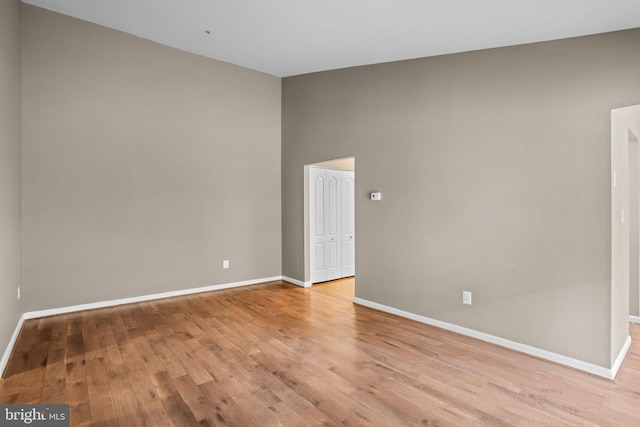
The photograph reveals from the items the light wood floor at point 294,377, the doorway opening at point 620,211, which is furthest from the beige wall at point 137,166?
the doorway opening at point 620,211

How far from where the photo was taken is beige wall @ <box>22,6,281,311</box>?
13.9 feet

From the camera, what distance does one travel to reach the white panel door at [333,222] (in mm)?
6258

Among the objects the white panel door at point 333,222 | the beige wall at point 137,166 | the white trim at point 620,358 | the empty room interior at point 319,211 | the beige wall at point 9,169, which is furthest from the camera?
the white panel door at point 333,222

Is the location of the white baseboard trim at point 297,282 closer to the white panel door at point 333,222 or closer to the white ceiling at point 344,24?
the white panel door at point 333,222

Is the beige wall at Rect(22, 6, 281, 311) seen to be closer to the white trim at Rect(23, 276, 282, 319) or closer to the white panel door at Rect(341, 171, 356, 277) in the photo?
the white trim at Rect(23, 276, 282, 319)

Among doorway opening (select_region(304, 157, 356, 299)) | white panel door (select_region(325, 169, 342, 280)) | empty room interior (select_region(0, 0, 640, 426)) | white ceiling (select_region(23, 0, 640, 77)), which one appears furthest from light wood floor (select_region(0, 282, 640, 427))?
white ceiling (select_region(23, 0, 640, 77))

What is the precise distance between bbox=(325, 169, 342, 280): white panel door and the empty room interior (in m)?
0.07

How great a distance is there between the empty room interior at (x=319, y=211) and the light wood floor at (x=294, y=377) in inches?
0.9

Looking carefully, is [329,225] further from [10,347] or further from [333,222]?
[10,347]

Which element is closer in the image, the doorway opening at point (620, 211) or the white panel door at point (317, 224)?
the doorway opening at point (620, 211)

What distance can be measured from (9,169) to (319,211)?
4.04m

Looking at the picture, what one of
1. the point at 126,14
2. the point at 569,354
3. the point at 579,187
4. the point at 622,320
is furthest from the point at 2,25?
the point at 622,320

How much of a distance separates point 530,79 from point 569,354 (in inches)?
96.4

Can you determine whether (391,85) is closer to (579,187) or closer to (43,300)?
(579,187)
